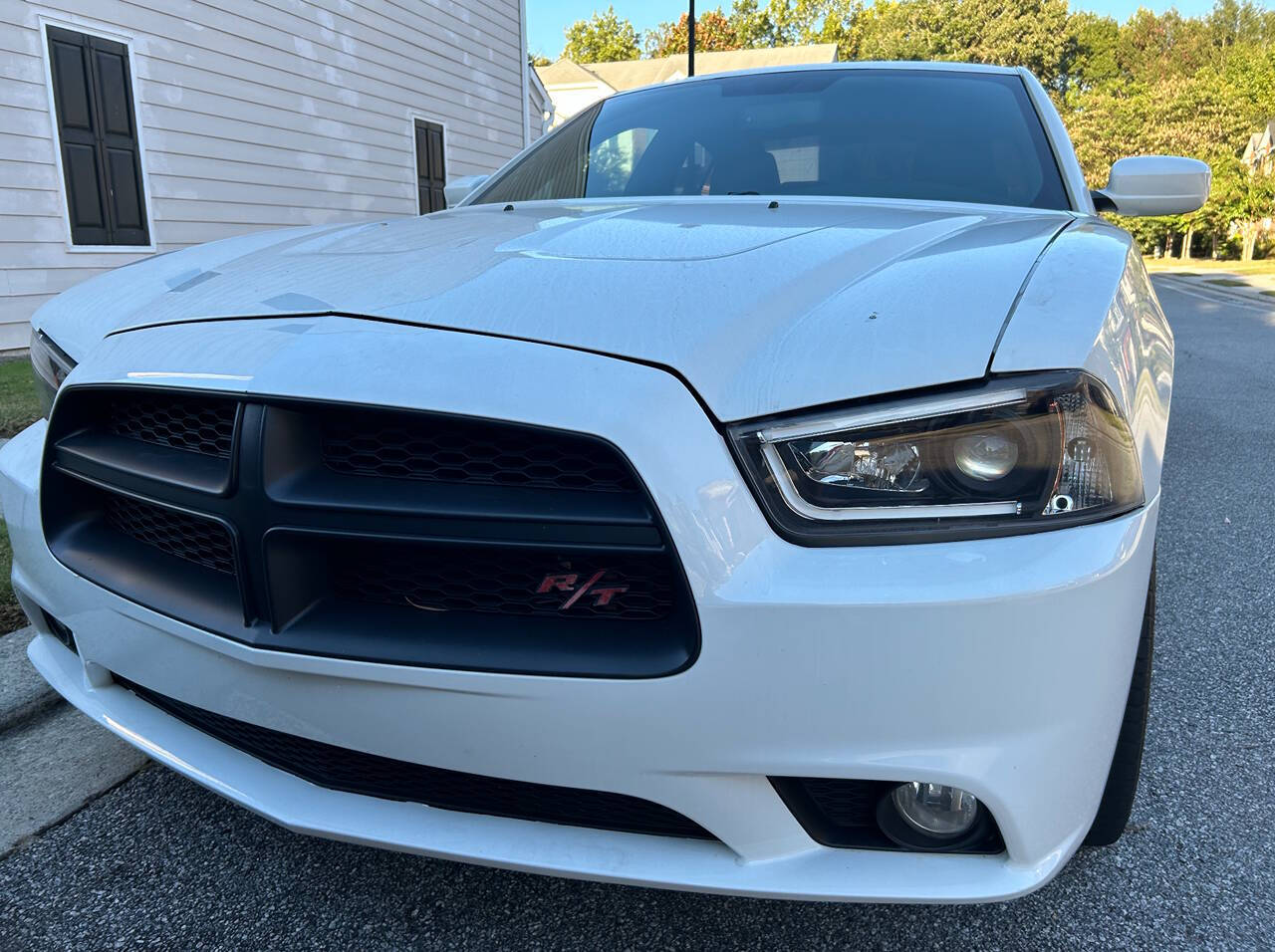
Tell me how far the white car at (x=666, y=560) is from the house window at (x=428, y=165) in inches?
398

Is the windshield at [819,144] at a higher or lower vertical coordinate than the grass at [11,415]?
higher

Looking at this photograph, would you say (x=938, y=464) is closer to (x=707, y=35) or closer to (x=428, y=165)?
(x=428, y=165)

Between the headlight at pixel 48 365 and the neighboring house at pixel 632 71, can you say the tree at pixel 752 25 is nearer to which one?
the neighboring house at pixel 632 71

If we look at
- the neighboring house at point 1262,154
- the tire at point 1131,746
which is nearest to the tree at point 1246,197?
the neighboring house at point 1262,154

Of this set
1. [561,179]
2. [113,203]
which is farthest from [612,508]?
[113,203]

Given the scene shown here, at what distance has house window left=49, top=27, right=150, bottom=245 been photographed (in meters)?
6.66

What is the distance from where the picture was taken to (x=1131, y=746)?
138cm

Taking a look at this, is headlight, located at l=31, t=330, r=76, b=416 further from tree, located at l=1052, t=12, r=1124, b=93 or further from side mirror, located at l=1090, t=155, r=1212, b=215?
tree, located at l=1052, t=12, r=1124, b=93

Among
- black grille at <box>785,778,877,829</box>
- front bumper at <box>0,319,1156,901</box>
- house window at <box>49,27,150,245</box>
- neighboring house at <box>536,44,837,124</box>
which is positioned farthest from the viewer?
neighboring house at <box>536,44,837,124</box>

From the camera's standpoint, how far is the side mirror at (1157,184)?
266 centimetres

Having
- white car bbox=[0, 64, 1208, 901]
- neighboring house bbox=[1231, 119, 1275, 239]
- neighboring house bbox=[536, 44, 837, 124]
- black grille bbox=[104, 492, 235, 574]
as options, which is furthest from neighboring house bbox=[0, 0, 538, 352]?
neighboring house bbox=[1231, 119, 1275, 239]

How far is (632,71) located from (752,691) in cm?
3933

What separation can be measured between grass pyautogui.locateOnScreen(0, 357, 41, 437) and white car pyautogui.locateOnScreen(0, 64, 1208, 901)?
2761mm

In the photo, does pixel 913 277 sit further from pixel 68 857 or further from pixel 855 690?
pixel 68 857
